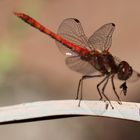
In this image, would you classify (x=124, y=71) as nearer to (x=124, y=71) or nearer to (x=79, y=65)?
(x=124, y=71)

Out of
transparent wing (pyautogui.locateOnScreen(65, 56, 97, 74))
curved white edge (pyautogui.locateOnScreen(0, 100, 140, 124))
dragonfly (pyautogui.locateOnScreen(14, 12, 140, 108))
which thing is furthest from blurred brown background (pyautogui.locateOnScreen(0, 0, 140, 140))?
curved white edge (pyautogui.locateOnScreen(0, 100, 140, 124))

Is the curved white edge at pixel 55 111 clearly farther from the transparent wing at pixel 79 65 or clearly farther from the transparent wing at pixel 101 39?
the transparent wing at pixel 101 39

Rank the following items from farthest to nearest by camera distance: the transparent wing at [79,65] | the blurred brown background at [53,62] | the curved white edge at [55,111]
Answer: the blurred brown background at [53,62] < the transparent wing at [79,65] < the curved white edge at [55,111]

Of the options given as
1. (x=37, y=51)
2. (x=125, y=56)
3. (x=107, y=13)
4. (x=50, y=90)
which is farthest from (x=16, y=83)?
(x=107, y=13)

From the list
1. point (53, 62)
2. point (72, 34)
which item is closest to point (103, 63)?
point (72, 34)

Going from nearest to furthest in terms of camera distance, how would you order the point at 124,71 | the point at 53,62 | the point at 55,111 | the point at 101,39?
the point at 55,111 < the point at 124,71 < the point at 101,39 < the point at 53,62

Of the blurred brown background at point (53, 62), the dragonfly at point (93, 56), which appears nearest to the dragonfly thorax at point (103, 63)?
the dragonfly at point (93, 56)

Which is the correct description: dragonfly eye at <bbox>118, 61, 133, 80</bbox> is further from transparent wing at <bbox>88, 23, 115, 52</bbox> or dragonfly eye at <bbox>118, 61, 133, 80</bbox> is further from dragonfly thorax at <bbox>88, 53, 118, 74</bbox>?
transparent wing at <bbox>88, 23, 115, 52</bbox>

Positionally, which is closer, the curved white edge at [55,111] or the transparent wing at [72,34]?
the curved white edge at [55,111]
